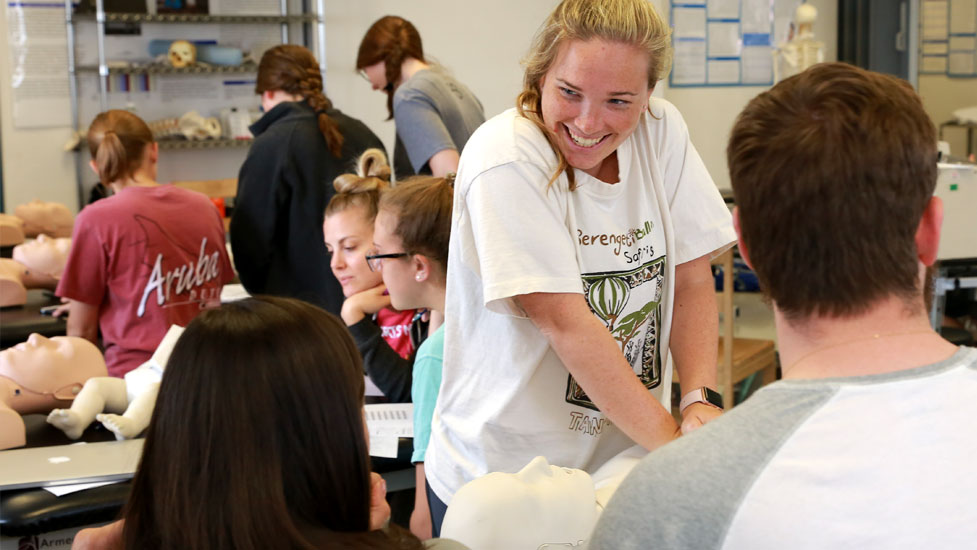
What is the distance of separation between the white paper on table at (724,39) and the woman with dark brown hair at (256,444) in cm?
542

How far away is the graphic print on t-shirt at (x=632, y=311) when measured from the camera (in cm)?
132

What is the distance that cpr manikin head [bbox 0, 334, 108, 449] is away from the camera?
221 centimetres


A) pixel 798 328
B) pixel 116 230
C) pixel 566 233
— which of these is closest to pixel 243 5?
pixel 116 230

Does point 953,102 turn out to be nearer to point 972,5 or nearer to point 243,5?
point 972,5

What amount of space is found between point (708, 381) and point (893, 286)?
661 millimetres

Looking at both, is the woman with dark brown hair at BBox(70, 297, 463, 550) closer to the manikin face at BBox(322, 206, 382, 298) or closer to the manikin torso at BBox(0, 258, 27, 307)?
the manikin face at BBox(322, 206, 382, 298)

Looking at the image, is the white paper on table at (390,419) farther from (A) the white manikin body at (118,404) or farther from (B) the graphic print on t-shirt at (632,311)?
(B) the graphic print on t-shirt at (632,311)

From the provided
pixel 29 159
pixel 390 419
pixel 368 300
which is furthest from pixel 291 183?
pixel 29 159

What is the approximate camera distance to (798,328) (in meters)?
0.81

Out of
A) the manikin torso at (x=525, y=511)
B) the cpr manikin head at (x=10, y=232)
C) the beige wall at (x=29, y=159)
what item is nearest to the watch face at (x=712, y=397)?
the manikin torso at (x=525, y=511)

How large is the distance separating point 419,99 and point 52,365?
4.35ft

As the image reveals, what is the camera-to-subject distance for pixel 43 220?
426cm

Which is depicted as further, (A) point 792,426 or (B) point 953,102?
(B) point 953,102

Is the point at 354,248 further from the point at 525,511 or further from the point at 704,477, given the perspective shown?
the point at 704,477
